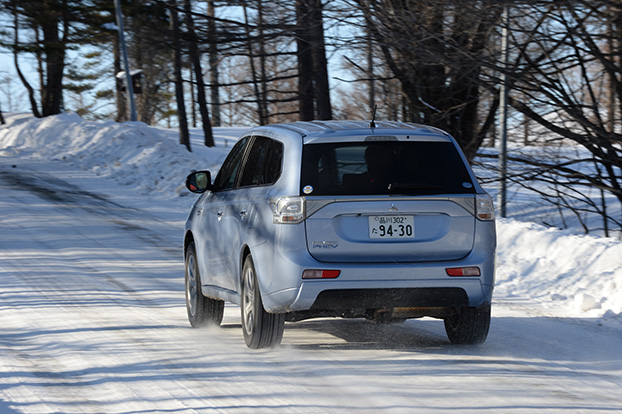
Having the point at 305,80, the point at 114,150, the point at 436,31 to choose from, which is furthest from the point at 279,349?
the point at 114,150

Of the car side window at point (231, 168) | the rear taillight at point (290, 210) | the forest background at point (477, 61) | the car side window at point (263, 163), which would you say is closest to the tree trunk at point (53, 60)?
the forest background at point (477, 61)

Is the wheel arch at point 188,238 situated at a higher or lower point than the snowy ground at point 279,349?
higher

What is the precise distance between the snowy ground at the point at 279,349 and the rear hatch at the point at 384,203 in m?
0.82

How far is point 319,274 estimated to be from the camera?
613cm

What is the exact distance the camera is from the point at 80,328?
25.5 feet

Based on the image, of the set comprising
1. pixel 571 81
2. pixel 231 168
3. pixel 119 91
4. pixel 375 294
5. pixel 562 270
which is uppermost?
pixel 119 91

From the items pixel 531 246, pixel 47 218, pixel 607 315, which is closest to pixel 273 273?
pixel 607 315

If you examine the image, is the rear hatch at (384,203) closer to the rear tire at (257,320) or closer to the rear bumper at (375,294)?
the rear bumper at (375,294)

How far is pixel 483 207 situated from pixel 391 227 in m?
0.73

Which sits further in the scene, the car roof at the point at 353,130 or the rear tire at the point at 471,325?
the rear tire at the point at 471,325

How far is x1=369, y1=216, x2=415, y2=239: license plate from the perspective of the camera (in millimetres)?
6168

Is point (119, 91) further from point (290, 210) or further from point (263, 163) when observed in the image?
point (290, 210)

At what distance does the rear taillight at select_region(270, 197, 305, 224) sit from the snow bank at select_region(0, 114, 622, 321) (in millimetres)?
3663

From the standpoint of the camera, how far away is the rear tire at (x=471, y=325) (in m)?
6.73
